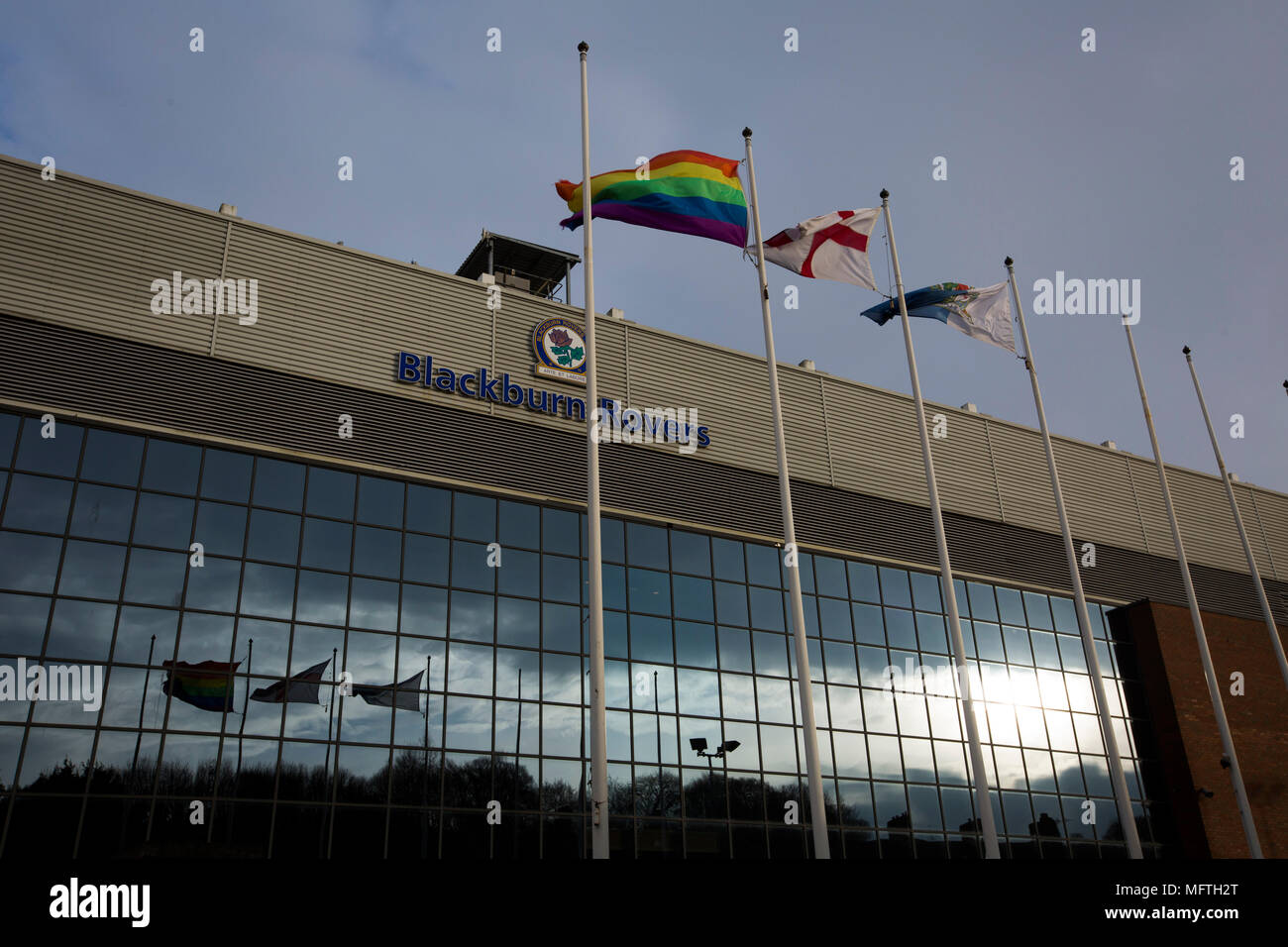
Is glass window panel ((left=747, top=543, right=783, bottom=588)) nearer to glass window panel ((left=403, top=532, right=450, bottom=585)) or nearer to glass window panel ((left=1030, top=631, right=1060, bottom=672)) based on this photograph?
glass window panel ((left=403, top=532, right=450, bottom=585))

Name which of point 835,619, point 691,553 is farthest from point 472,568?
point 835,619

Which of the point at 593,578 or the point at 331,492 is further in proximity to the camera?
the point at 331,492

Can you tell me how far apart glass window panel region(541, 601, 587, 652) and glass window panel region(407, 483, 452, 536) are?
10.9 ft

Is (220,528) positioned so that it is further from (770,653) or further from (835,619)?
(835,619)

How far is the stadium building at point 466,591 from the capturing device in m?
21.2

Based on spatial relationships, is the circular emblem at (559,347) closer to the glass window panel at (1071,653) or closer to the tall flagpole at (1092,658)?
the tall flagpole at (1092,658)

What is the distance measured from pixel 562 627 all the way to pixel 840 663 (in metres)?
8.83

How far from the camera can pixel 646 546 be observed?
1112 inches

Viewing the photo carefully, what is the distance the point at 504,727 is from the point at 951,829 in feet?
45.2

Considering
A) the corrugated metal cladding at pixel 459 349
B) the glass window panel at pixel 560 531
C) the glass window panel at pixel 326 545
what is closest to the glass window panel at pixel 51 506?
the corrugated metal cladding at pixel 459 349

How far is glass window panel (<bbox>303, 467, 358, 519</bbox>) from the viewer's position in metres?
24.3
